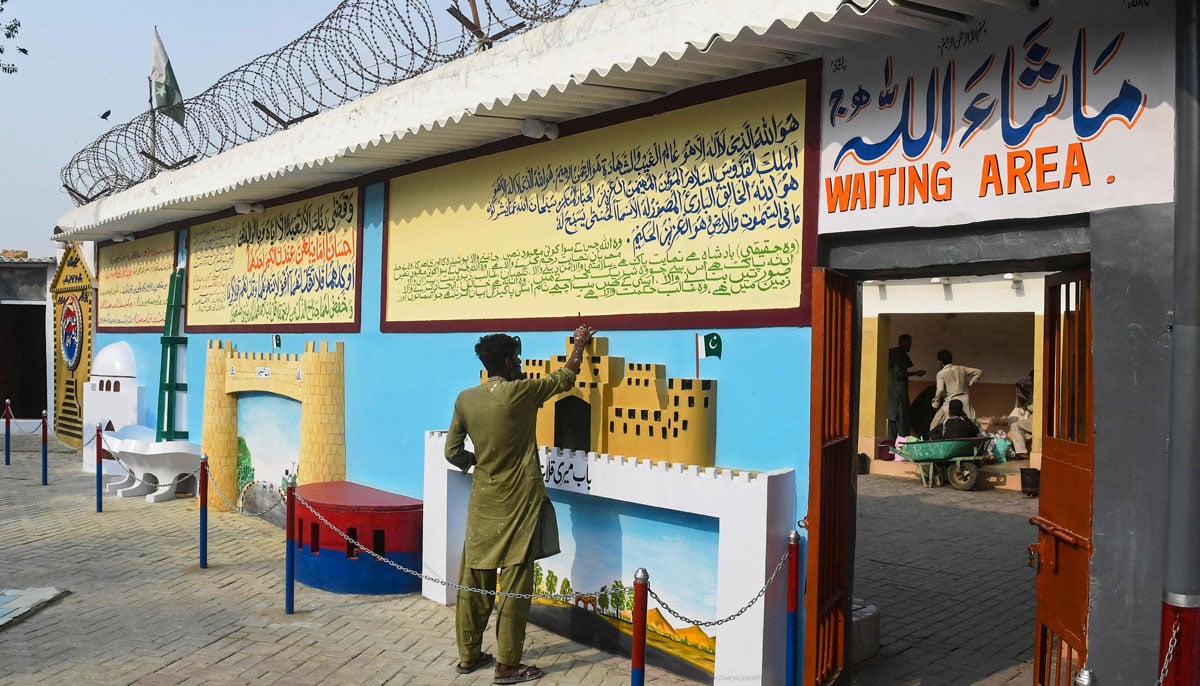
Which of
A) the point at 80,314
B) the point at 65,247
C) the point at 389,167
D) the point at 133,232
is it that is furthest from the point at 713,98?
the point at 65,247

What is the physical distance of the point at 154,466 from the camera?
11.0 meters

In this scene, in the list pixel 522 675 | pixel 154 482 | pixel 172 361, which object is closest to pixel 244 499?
pixel 154 482

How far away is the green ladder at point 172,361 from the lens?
38.9ft

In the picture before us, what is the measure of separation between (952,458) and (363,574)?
26.9ft

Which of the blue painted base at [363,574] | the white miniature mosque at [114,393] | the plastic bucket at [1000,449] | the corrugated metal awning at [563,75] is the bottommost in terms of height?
the blue painted base at [363,574]

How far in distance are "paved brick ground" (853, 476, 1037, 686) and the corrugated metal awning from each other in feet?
10.8

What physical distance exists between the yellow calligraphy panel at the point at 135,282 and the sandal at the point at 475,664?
881cm

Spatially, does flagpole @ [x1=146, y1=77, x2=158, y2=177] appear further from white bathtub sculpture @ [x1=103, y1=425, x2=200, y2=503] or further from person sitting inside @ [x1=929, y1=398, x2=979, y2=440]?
person sitting inside @ [x1=929, y1=398, x2=979, y2=440]

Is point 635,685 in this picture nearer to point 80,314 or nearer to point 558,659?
point 558,659

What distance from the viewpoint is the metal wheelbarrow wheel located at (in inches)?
489

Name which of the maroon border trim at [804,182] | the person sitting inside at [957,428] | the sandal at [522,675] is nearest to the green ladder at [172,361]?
the maroon border trim at [804,182]

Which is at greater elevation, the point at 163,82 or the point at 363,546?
the point at 163,82

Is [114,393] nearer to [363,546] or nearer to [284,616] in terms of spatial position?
[363,546]

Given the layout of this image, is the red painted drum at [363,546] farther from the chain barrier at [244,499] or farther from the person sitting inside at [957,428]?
the person sitting inside at [957,428]
